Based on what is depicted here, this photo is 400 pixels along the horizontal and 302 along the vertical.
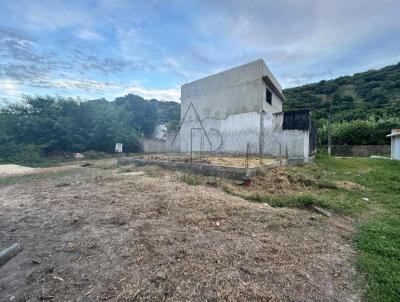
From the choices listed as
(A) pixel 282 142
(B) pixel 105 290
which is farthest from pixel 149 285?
(A) pixel 282 142

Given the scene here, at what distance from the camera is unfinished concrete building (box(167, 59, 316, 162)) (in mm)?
8570

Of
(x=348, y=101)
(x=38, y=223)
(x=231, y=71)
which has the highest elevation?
(x=348, y=101)

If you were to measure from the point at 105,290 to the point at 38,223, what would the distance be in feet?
7.26

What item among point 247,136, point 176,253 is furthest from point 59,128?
point 176,253

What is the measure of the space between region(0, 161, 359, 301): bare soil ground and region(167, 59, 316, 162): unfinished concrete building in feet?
19.3

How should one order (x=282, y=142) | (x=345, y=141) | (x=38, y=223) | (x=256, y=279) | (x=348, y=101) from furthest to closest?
(x=348, y=101) → (x=345, y=141) → (x=282, y=142) → (x=38, y=223) → (x=256, y=279)

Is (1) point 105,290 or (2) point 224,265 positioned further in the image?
(2) point 224,265

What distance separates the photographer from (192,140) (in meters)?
12.8

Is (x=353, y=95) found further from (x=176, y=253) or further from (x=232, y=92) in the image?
(x=176, y=253)

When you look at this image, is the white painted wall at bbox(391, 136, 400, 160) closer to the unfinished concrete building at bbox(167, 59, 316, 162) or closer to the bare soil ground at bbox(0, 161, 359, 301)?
the unfinished concrete building at bbox(167, 59, 316, 162)

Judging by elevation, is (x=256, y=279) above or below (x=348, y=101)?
below

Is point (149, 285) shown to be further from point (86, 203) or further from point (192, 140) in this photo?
point (192, 140)

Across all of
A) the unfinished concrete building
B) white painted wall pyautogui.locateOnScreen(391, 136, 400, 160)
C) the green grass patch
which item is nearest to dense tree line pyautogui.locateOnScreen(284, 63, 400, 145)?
white painted wall pyautogui.locateOnScreen(391, 136, 400, 160)

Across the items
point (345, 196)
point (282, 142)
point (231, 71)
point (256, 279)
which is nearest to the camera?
point (256, 279)
